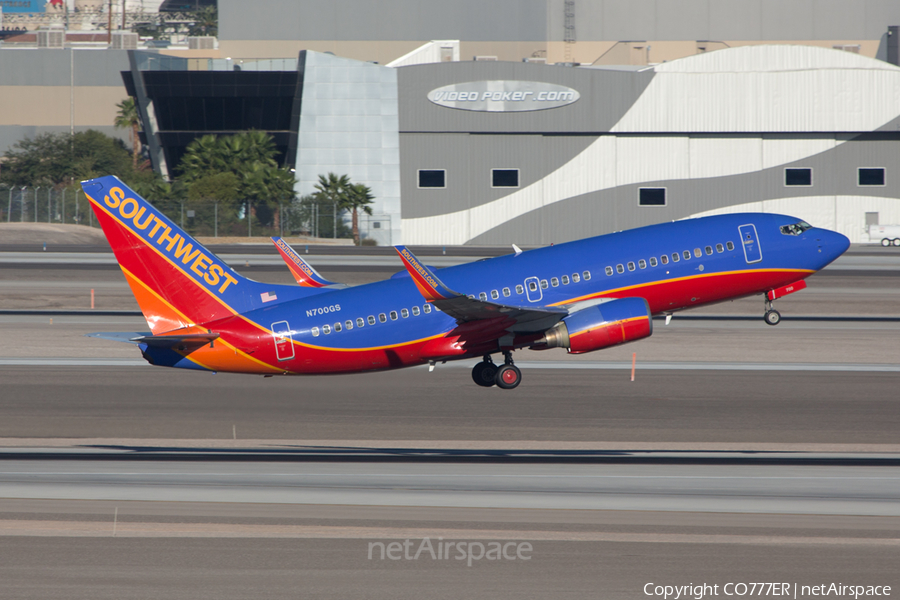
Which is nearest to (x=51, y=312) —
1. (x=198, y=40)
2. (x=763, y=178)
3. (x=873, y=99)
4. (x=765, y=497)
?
(x=765, y=497)

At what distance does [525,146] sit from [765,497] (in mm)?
87067

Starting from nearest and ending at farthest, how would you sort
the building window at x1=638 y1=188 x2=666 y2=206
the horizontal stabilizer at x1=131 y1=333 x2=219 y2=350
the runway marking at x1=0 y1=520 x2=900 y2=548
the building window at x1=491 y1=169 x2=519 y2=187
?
the runway marking at x1=0 y1=520 x2=900 y2=548 → the horizontal stabilizer at x1=131 y1=333 x2=219 y2=350 → the building window at x1=638 y1=188 x2=666 y2=206 → the building window at x1=491 y1=169 x2=519 y2=187

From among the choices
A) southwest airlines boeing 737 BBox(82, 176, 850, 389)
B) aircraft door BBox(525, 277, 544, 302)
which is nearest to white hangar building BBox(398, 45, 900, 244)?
southwest airlines boeing 737 BBox(82, 176, 850, 389)

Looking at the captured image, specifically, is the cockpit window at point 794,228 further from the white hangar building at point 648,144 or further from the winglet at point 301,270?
the white hangar building at point 648,144

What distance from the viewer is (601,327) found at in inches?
1252

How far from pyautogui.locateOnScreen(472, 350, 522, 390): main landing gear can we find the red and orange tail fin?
9085mm

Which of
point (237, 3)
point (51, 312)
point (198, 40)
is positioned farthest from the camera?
point (198, 40)

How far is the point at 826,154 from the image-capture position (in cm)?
10656

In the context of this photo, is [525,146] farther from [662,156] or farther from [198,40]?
[198,40]

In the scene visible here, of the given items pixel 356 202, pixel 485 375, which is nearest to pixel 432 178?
pixel 356 202

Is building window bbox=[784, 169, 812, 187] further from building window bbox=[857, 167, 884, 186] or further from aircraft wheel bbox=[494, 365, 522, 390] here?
aircraft wheel bbox=[494, 365, 522, 390]

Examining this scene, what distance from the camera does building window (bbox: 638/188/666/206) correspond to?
354 feet

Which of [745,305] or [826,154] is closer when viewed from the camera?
[745,305]

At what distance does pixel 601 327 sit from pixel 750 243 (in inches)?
306
